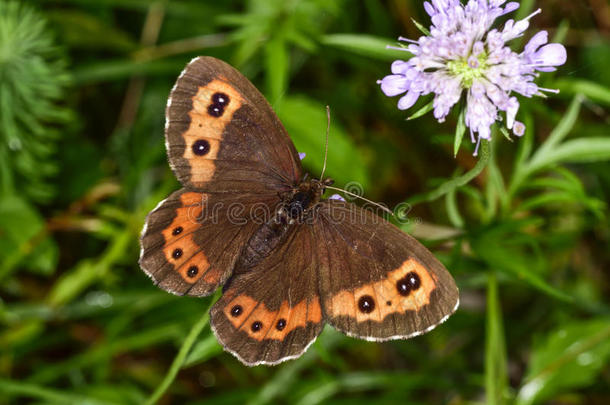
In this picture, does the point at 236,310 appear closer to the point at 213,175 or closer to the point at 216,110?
the point at 213,175

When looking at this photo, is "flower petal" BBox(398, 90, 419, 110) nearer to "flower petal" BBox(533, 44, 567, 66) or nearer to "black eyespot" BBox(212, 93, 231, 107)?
"flower petal" BBox(533, 44, 567, 66)

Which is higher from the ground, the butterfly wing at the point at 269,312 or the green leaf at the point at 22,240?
the butterfly wing at the point at 269,312

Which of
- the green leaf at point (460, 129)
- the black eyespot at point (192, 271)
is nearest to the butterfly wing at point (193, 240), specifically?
the black eyespot at point (192, 271)

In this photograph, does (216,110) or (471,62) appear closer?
(471,62)

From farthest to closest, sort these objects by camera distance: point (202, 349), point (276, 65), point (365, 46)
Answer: point (276, 65) < point (365, 46) < point (202, 349)

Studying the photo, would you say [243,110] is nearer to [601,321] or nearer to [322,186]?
[322,186]

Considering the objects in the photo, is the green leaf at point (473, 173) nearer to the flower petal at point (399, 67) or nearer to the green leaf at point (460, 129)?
the green leaf at point (460, 129)

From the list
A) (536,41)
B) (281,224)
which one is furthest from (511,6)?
(281,224)
